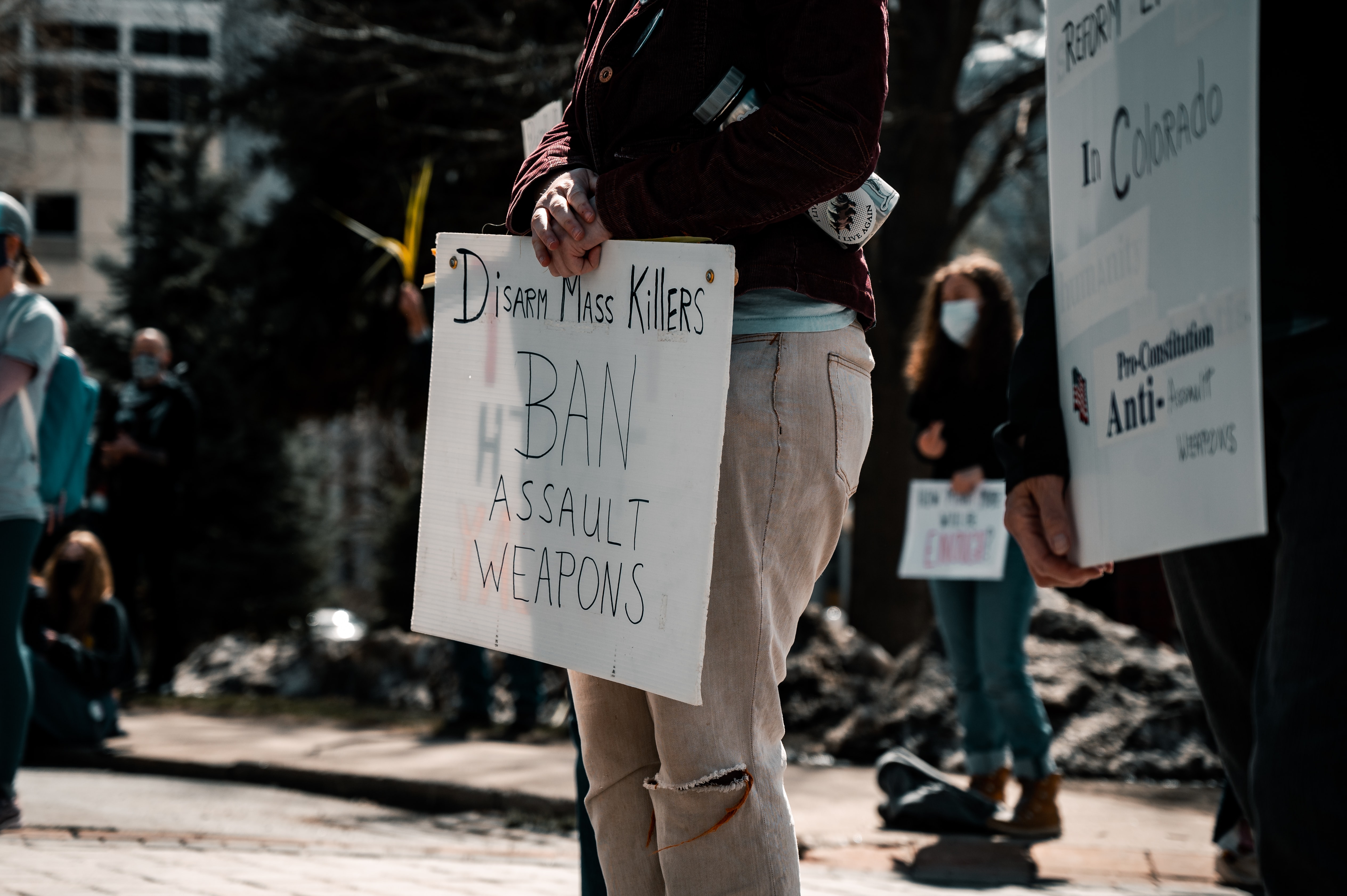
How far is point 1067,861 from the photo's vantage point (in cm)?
422

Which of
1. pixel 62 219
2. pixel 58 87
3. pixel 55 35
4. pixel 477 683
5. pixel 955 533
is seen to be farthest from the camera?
pixel 62 219

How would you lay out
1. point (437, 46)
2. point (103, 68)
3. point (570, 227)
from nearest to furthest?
point (570, 227), point (437, 46), point (103, 68)

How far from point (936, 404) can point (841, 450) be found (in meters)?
3.23

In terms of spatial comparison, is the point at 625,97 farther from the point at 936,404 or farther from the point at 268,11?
the point at 268,11

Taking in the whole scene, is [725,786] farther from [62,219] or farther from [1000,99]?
[62,219]

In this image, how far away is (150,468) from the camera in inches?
339

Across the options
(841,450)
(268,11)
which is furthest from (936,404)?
(268,11)

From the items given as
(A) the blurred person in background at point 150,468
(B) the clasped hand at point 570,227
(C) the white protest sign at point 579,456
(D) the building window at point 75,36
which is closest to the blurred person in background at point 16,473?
(C) the white protest sign at point 579,456

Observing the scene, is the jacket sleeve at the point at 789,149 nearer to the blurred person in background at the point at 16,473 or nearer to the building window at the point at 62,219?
the blurred person in background at the point at 16,473

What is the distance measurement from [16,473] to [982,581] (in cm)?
326

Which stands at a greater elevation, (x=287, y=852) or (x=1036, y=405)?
(x=1036, y=405)

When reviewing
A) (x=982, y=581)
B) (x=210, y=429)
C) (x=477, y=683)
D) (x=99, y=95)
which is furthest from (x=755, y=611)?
(x=99, y=95)

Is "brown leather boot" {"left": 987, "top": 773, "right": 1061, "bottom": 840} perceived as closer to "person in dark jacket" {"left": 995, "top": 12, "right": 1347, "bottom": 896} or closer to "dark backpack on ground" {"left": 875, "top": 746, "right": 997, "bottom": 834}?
"dark backpack on ground" {"left": 875, "top": 746, "right": 997, "bottom": 834}

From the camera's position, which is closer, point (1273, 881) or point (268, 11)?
point (1273, 881)
